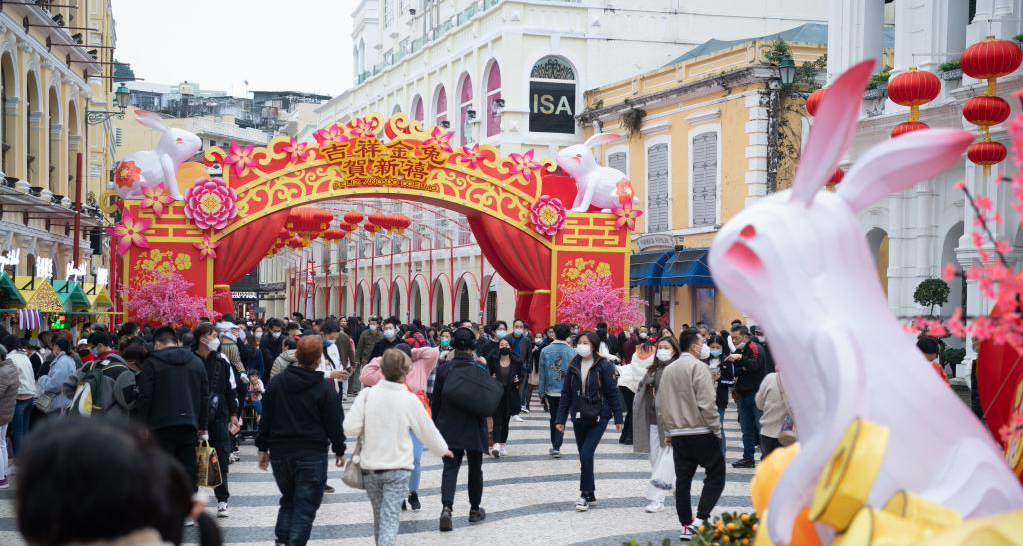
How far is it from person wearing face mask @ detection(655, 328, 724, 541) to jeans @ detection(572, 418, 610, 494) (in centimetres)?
125

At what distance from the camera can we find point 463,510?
10.2 meters

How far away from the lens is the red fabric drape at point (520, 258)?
75.1ft

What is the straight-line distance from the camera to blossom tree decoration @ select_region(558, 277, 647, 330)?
22734 millimetres

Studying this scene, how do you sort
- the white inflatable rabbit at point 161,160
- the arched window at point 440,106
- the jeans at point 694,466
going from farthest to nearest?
the arched window at point 440,106 → the white inflatable rabbit at point 161,160 → the jeans at point 694,466

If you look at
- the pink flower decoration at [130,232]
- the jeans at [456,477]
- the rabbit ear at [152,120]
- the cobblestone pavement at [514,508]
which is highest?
the rabbit ear at [152,120]

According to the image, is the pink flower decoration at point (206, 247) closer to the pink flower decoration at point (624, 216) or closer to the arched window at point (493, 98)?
the pink flower decoration at point (624, 216)

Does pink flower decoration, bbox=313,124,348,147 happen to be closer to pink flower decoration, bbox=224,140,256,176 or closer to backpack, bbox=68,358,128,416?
pink flower decoration, bbox=224,140,256,176

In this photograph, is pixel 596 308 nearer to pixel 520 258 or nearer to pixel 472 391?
pixel 520 258

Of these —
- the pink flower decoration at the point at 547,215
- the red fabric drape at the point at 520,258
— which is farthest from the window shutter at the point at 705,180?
the red fabric drape at the point at 520,258

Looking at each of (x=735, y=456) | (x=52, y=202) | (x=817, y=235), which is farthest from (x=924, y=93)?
Answer: (x=52, y=202)

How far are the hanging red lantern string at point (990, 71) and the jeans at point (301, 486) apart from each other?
7710 millimetres

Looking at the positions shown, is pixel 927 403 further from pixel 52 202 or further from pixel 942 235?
pixel 52 202

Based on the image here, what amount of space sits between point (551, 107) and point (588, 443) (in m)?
25.3

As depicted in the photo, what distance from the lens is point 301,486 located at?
24.7 ft
